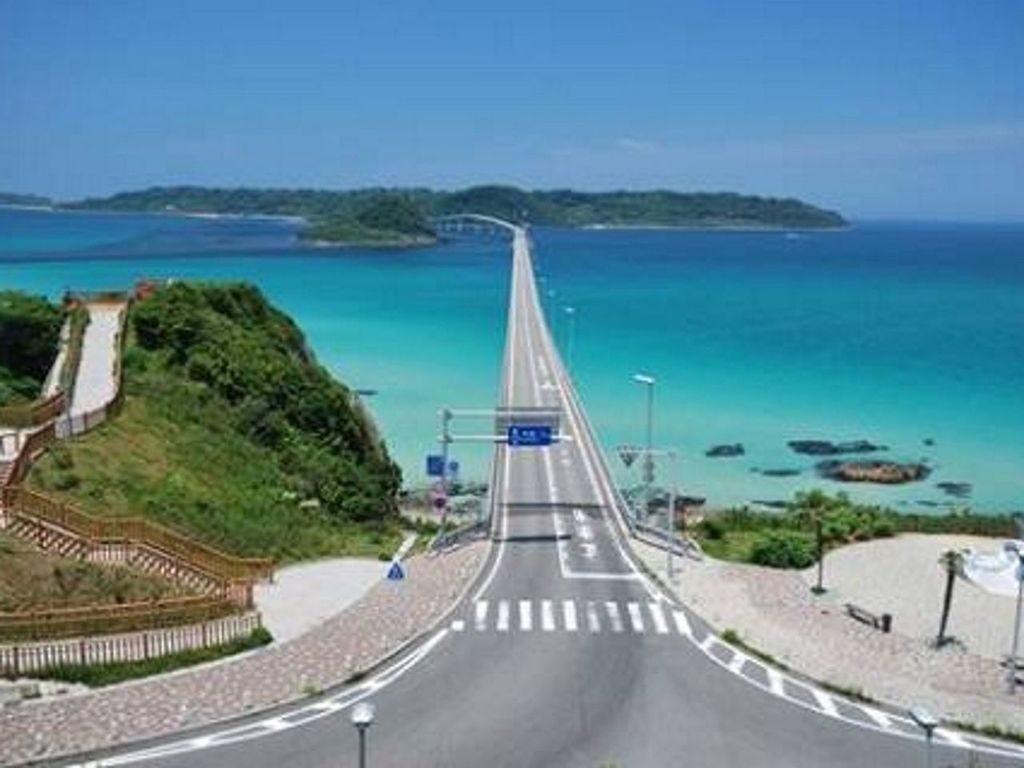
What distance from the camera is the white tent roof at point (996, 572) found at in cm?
3459

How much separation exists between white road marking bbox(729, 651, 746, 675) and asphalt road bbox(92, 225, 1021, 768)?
0.24 ft

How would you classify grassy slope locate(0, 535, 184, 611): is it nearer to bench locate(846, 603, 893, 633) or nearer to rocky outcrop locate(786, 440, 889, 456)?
bench locate(846, 603, 893, 633)

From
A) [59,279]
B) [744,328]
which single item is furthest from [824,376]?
[59,279]

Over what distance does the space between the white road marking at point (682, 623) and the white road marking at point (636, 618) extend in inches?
38.3

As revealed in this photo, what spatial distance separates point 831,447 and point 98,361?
145 ft

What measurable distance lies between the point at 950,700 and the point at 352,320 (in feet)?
366

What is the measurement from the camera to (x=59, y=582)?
26875 mm

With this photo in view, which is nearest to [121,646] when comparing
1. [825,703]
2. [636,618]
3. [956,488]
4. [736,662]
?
[636,618]

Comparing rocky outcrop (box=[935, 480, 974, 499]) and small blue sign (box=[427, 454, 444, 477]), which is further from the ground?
small blue sign (box=[427, 454, 444, 477])

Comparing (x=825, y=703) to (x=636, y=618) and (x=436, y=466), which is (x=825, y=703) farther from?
(x=436, y=466)

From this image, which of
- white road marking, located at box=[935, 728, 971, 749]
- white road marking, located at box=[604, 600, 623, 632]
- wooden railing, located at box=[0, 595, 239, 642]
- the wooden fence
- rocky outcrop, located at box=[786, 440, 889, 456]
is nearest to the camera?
white road marking, located at box=[935, 728, 971, 749]

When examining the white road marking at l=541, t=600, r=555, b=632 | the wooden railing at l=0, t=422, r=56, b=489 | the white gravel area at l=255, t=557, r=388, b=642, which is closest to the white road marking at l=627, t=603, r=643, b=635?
the white road marking at l=541, t=600, r=555, b=632

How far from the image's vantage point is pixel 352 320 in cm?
13362

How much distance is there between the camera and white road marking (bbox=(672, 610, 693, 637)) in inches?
1212
